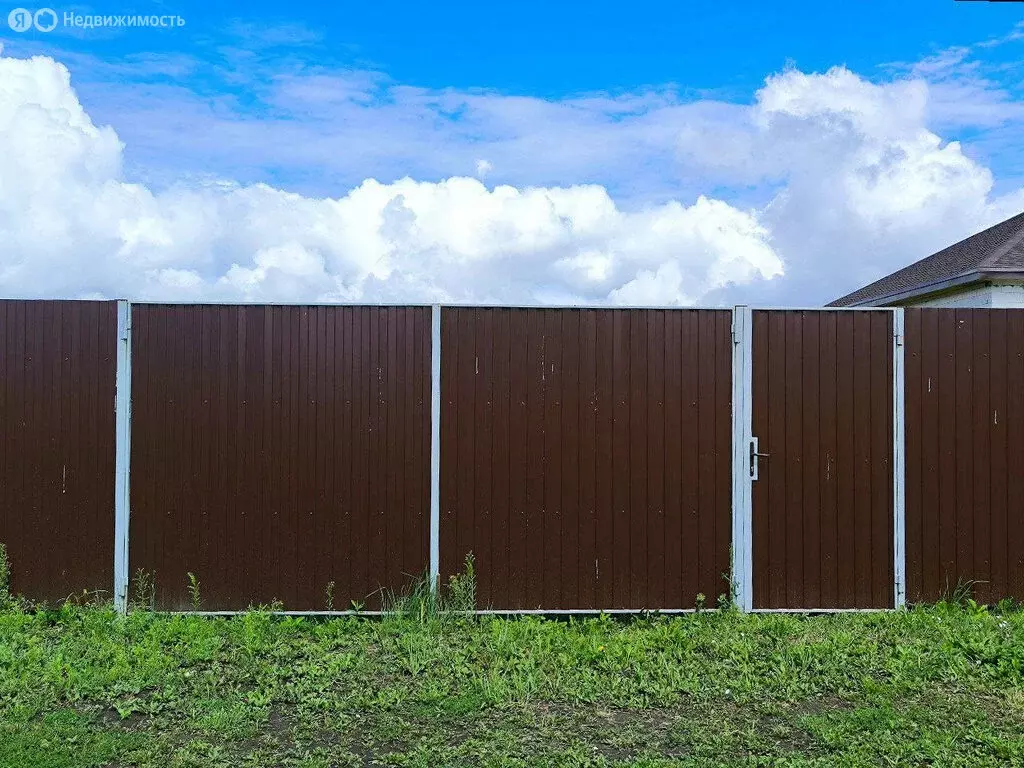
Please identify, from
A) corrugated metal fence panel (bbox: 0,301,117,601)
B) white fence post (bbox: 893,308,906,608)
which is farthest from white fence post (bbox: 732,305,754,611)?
corrugated metal fence panel (bbox: 0,301,117,601)

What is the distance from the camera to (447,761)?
3.83 metres

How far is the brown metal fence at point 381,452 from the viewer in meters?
5.86

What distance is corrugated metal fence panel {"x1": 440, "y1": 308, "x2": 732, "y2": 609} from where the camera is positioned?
585 centimetres

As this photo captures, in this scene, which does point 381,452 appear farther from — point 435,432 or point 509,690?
point 509,690

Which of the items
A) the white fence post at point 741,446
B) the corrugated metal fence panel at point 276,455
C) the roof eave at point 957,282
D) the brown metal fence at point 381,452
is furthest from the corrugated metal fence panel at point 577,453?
the roof eave at point 957,282

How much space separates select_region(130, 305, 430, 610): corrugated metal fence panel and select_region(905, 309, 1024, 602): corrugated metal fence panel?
3541mm

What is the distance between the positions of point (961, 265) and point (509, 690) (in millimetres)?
8663

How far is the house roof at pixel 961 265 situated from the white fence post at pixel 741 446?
3.65 m

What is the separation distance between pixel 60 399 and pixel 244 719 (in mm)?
2914

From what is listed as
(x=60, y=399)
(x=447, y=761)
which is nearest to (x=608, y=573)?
(x=447, y=761)

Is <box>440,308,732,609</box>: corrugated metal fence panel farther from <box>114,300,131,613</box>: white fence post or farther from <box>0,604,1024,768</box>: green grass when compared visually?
<box>114,300,131,613</box>: white fence post

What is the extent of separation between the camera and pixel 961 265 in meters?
10.4

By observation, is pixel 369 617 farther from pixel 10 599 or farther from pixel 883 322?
pixel 883 322

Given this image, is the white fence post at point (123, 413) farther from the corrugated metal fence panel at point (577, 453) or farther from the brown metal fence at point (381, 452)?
the corrugated metal fence panel at point (577, 453)
